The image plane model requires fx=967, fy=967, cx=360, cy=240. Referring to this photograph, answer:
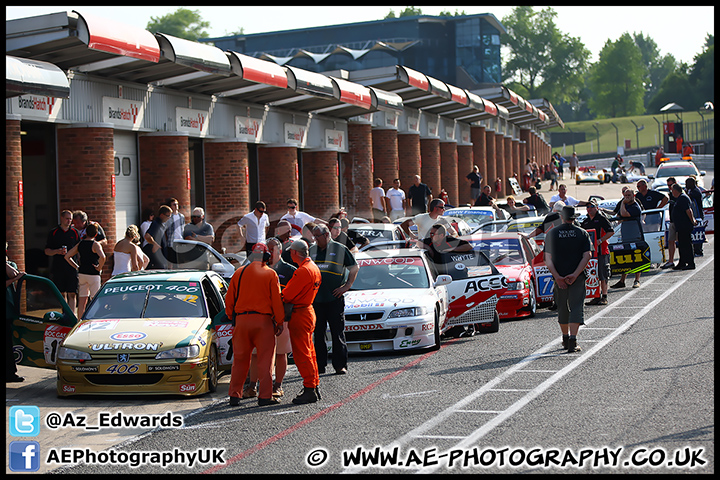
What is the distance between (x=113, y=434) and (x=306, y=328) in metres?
2.29

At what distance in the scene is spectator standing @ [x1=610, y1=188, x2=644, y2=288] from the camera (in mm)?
19266

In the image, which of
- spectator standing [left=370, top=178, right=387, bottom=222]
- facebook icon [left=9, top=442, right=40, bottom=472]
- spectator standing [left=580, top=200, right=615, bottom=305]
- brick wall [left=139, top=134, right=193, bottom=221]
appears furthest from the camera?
spectator standing [left=370, top=178, right=387, bottom=222]

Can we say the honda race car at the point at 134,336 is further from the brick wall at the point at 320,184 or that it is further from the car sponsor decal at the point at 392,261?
the brick wall at the point at 320,184

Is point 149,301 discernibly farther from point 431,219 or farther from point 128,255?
point 431,219

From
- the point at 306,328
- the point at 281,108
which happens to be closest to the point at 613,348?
the point at 306,328

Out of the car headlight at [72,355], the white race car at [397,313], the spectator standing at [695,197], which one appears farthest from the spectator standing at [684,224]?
the car headlight at [72,355]

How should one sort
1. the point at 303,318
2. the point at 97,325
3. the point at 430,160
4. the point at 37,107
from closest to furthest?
the point at 303,318, the point at 97,325, the point at 37,107, the point at 430,160

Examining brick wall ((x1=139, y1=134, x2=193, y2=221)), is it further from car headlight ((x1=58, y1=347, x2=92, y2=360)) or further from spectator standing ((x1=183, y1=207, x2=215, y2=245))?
car headlight ((x1=58, y1=347, x2=92, y2=360))

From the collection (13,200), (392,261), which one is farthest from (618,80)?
(13,200)

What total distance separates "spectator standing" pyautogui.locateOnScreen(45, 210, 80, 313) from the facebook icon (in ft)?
18.3

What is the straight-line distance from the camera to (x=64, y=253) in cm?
1395

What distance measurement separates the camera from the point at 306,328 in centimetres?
1008

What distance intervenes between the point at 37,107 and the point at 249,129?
8416 millimetres

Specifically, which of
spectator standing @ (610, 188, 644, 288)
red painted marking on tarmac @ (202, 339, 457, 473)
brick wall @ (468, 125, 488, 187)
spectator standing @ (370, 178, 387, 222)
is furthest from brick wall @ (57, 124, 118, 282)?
brick wall @ (468, 125, 488, 187)
